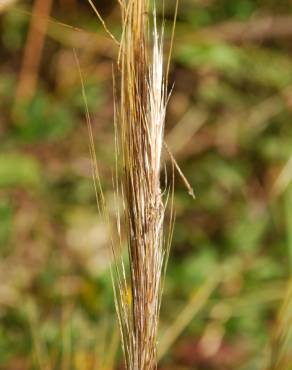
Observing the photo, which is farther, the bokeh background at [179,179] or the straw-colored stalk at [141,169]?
the bokeh background at [179,179]

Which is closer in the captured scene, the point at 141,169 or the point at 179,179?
the point at 141,169

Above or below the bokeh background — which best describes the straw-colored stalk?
above

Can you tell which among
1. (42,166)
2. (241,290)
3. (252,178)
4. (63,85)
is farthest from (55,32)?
(241,290)

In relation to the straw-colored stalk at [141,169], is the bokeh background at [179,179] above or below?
below

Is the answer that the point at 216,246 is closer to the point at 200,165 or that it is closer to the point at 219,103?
the point at 200,165

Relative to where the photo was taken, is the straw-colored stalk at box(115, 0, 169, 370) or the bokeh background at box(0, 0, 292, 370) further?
the bokeh background at box(0, 0, 292, 370)
